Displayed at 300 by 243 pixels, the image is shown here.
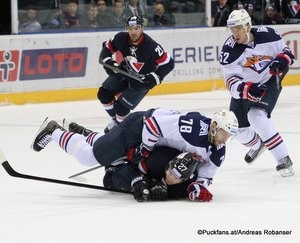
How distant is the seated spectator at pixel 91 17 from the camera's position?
11.8 meters

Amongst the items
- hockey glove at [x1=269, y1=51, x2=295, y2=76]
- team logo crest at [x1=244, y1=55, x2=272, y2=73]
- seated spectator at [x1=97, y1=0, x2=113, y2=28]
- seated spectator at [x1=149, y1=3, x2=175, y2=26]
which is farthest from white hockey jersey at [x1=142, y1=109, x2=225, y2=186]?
seated spectator at [x1=149, y1=3, x2=175, y2=26]

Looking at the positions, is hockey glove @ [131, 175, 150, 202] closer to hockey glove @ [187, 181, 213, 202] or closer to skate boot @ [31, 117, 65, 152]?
hockey glove @ [187, 181, 213, 202]

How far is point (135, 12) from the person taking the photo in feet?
40.4

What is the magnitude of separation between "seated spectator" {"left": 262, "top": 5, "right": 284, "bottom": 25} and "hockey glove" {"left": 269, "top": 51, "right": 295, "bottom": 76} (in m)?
7.31

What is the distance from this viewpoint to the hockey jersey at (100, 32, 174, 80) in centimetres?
766

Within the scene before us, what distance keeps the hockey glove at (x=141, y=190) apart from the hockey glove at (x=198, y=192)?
0.24m

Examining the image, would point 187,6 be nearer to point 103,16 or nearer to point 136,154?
point 103,16

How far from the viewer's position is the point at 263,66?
259 inches

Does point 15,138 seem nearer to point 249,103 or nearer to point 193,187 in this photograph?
point 249,103

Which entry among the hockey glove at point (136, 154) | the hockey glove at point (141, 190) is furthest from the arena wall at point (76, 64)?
the hockey glove at point (141, 190)

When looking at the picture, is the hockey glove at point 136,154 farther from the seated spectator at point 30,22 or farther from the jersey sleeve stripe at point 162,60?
the seated spectator at point 30,22

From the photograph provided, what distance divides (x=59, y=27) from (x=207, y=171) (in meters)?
6.53

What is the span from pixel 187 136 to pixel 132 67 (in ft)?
8.58

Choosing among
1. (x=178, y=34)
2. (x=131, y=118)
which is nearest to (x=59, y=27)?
(x=178, y=34)
